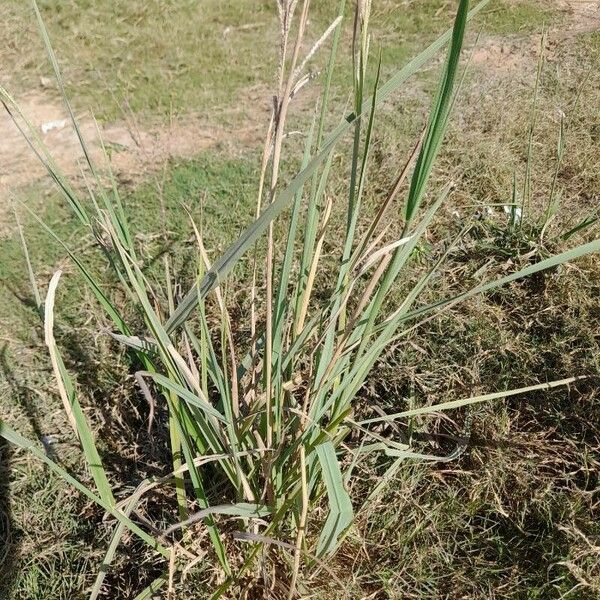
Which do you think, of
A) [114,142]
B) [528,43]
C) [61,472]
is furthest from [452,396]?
[528,43]

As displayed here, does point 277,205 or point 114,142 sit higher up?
point 277,205

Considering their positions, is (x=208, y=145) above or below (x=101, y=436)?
above

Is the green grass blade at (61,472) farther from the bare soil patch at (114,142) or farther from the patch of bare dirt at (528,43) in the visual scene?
the patch of bare dirt at (528,43)

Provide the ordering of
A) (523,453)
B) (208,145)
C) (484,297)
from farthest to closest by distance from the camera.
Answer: (208,145), (484,297), (523,453)

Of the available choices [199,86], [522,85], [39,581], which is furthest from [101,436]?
[522,85]

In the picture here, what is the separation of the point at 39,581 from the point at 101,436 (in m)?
0.36

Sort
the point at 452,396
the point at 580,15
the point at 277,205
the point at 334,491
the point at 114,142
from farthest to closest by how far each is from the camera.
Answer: the point at 580,15, the point at 114,142, the point at 452,396, the point at 334,491, the point at 277,205

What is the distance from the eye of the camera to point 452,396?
1680 millimetres

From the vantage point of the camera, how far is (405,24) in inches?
128

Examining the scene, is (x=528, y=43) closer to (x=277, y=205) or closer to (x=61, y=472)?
(x=277, y=205)

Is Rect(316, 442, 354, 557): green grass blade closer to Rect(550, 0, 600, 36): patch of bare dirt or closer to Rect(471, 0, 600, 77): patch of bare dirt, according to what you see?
Rect(471, 0, 600, 77): patch of bare dirt

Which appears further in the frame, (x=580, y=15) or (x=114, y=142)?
(x=580, y=15)

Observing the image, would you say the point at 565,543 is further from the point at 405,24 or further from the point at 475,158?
the point at 405,24

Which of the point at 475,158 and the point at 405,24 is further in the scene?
the point at 405,24
